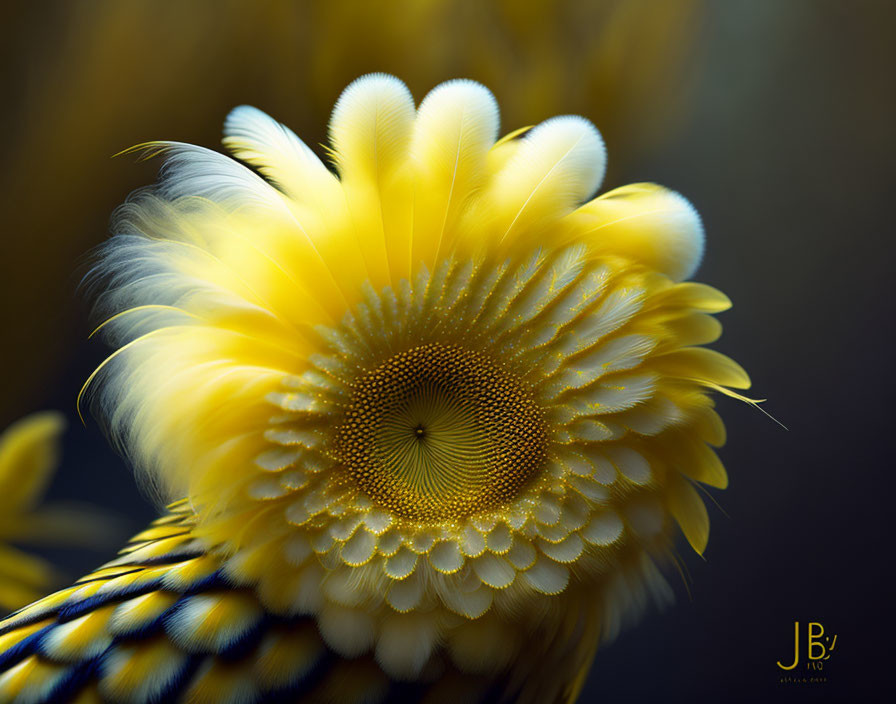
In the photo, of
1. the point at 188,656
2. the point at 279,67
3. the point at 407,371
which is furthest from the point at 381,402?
the point at 279,67

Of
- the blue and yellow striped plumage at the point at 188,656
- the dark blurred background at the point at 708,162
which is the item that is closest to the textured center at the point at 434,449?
the blue and yellow striped plumage at the point at 188,656

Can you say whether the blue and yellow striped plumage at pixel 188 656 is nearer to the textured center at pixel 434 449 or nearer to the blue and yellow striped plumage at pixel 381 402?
the blue and yellow striped plumage at pixel 381 402

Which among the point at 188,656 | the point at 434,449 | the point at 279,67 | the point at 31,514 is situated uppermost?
the point at 279,67

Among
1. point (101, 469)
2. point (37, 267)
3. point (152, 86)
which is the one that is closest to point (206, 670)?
point (101, 469)

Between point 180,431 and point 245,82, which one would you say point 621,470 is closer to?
point 180,431

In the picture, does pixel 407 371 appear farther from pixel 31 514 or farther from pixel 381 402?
pixel 31 514
